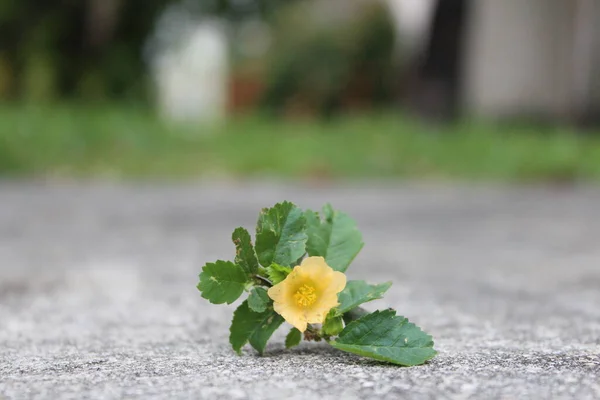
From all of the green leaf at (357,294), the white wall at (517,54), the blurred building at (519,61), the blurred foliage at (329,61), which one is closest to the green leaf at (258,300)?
the green leaf at (357,294)

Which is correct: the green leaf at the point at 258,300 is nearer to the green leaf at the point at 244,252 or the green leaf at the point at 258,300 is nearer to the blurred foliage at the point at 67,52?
the green leaf at the point at 244,252

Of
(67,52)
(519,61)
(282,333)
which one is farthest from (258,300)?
(67,52)

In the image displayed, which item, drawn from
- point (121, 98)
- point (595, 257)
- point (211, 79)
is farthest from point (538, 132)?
point (211, 79)

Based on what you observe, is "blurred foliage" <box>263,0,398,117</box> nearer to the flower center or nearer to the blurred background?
the blurred background

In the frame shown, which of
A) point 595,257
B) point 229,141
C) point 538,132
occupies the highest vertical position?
point 538,132

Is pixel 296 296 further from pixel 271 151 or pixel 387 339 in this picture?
pixel 271 151

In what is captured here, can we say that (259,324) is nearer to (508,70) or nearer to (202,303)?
(202,303)
